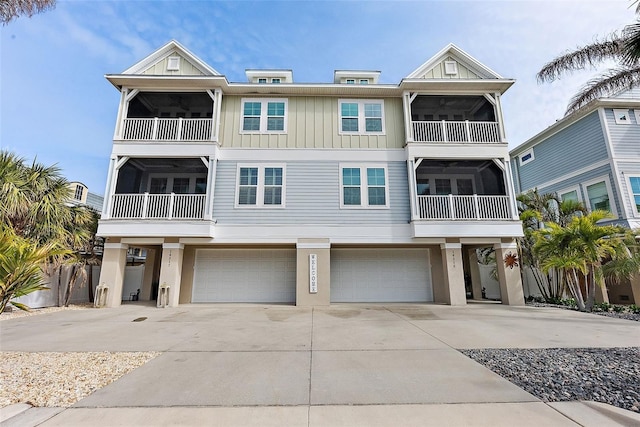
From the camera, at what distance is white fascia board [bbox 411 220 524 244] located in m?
11.2

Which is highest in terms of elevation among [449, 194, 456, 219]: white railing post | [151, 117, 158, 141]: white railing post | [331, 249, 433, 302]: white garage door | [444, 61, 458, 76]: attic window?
[444, 61, 458, 76]: attic window

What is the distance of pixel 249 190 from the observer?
11875mm


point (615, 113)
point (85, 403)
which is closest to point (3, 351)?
point (85, 403)

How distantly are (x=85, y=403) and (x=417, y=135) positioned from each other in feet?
40.6

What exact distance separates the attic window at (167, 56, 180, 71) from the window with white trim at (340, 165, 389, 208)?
8.19m

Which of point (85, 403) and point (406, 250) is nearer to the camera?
point (85, 403)

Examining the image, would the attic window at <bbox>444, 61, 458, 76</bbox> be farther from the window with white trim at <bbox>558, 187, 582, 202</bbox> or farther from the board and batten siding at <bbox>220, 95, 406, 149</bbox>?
the window with white trim at <bbox>558, 187, 582, 202</bbox>

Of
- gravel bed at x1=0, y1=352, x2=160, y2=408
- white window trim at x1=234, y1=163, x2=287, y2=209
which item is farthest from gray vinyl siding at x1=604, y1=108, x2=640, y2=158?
gravel bed at x1=0, y1=352, x2=160, y2=408

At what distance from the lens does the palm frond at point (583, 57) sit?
313 inches

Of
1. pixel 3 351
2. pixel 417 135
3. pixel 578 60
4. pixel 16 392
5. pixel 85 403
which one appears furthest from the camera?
pixel 417 135

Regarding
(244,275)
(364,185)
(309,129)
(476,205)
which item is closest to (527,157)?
(476,205)

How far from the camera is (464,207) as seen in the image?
1159 centimetres

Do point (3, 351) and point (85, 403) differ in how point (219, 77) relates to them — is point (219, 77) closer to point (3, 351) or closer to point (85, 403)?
point (3, 351)

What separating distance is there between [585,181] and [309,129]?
13.8 m
